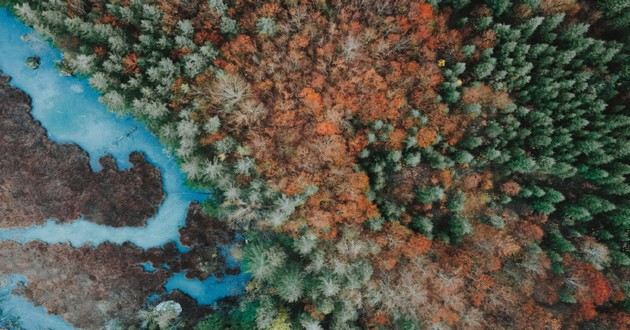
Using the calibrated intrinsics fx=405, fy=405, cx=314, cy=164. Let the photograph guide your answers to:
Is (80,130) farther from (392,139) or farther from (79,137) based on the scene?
(392,139)

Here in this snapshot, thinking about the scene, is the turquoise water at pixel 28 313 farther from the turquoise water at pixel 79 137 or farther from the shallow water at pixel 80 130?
the shallow water at pixel 80 130

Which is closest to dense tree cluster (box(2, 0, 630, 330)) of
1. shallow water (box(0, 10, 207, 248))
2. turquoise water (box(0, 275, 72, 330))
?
shallow water (box(0, 10, 207, 248))

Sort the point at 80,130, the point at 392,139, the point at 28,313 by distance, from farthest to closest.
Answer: the point at 28,313, the point at 80,130, the point at 392,139

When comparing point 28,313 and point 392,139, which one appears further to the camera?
point 28,313

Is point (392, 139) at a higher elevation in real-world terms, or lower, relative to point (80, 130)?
lower

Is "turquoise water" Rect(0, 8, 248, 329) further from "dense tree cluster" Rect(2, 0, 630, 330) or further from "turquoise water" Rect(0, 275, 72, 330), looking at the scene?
"dense tree cluster" Rect(2, 0, 630, 330)

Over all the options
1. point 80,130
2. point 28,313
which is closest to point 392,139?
point 80,130

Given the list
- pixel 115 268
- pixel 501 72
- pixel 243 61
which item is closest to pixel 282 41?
pixel 243 61
